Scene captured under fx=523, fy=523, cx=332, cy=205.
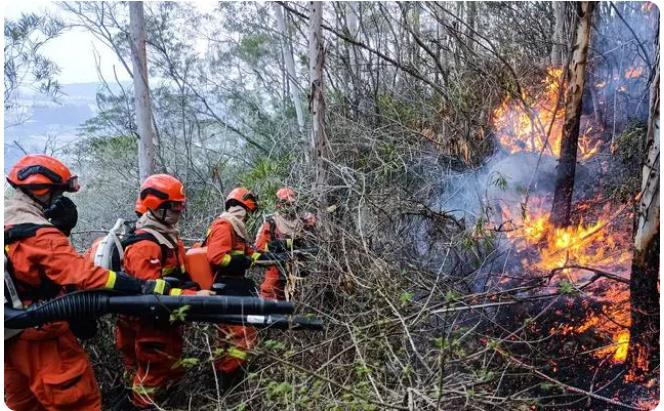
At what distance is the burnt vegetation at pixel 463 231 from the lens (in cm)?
366

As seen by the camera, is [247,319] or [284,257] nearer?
[247,319]

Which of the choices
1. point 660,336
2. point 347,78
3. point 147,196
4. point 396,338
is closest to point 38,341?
point 147,196

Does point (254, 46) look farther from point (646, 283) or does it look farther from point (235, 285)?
point (646, 283)

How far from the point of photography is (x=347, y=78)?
8.91 m

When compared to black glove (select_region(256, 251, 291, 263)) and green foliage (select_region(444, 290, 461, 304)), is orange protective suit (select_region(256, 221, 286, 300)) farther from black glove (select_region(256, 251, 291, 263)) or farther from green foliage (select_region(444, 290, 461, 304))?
green foliage (select_region(444, 290, 461, 304))

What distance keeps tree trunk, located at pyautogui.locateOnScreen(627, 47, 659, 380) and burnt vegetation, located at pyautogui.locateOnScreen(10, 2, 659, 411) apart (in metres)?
0.03

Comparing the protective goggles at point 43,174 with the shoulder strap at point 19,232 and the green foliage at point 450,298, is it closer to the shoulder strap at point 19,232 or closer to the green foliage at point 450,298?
the shoulder strap at point 19,232

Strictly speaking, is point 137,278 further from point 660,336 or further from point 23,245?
point 660,336

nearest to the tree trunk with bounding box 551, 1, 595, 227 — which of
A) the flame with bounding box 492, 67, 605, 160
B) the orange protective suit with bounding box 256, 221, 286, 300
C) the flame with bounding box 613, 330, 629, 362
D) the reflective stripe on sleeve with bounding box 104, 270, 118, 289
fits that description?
the flame with bounding box 492, 67, 605, 160

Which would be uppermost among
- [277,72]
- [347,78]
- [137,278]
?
[277,72]

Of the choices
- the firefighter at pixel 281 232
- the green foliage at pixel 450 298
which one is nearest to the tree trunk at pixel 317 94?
the firefighter at pixel 281 232

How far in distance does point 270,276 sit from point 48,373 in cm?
294

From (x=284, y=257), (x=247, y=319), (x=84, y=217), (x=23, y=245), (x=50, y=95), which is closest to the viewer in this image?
(x=23, y=245)

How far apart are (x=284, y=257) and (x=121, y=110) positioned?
11598 millimetres
